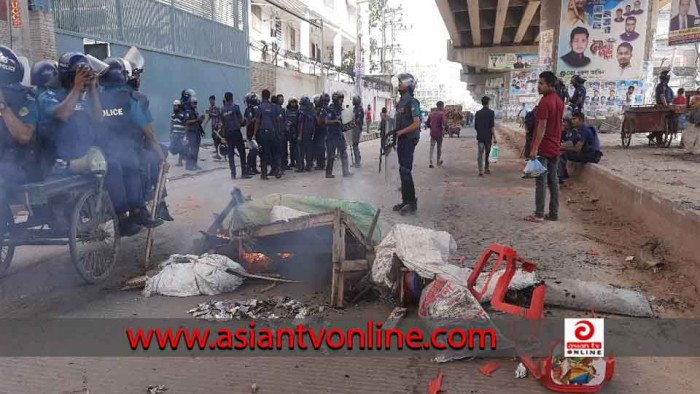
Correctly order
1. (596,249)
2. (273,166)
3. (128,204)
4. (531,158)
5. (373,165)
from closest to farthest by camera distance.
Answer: (128,204) < (596,249) < (531,158) < (273,166) < (373,165)

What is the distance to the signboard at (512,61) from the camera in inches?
1404

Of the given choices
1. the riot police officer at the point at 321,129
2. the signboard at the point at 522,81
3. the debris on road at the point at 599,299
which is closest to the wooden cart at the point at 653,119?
the riot police officer at the point at 321,129

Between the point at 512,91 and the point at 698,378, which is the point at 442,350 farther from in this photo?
the point at 512,91

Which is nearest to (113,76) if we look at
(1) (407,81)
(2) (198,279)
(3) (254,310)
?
(2) (198,279)

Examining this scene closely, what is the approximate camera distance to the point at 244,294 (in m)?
4.19

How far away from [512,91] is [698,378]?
31243 millimetres

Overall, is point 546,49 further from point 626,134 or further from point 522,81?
point 522,81

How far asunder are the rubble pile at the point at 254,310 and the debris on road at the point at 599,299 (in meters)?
1.80

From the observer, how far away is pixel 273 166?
11500mm

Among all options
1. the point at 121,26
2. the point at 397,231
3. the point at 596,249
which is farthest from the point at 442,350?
the point at 121,26

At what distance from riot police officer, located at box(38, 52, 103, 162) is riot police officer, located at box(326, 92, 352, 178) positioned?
6.98 metres

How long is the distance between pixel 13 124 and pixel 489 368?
3.81 meters

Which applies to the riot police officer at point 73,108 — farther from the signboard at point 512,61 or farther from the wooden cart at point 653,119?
the signboard at point 512,61

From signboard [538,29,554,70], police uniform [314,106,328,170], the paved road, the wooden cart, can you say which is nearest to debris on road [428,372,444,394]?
the paved road
